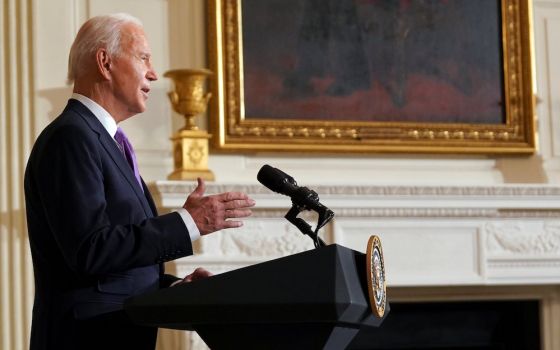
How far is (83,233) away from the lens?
7.23 ft

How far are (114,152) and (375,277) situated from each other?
67 cm

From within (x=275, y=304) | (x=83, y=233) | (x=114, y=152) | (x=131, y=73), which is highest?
(x=131, y=73)

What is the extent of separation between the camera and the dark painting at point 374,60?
5387 millimetres

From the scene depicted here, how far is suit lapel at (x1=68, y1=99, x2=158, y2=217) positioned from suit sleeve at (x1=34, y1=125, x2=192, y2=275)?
0.22 ft

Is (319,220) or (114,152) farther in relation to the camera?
(114,152)

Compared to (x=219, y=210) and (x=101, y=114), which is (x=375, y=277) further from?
(x=101, y=114)

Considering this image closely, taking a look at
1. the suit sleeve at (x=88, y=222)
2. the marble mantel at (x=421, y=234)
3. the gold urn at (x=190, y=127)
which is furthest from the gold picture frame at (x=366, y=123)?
the suit sleeve at (x=88, y=222)

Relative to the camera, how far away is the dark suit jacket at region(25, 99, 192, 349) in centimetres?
221

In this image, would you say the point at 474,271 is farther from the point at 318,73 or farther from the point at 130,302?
the point at 130,302

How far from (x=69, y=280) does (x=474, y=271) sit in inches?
132

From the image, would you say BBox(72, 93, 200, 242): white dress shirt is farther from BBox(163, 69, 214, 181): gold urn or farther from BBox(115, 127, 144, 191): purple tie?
BBox(163, 69, 214, 181): gold urn

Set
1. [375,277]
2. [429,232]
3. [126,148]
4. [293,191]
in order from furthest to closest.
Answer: [429,232] → [126,148] → [293,191] → [375,277]

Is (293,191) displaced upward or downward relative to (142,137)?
downward

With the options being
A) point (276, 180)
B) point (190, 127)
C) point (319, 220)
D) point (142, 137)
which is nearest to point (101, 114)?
point (276, 180)
